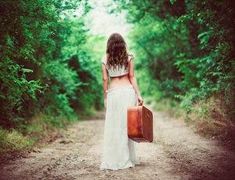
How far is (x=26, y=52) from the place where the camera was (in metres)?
9.73

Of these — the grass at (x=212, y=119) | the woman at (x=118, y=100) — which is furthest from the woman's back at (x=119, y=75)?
the grass at (x=212, y=119)

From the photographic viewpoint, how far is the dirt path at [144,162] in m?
7.14

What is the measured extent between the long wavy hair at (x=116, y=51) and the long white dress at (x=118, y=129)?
45cm

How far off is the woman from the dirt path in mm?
303

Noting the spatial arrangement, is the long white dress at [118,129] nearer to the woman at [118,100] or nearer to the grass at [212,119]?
the woman at [118,100]

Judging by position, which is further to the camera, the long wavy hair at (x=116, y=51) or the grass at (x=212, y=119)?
the grass at (x=212, y=119)

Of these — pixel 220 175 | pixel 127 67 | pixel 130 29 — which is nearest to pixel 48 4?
pixel 127 67

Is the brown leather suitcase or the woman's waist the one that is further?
the woman's waist

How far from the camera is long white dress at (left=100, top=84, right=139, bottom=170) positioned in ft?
25.3

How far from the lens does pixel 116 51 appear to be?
7.79 meters

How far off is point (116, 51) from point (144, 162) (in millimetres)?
2258

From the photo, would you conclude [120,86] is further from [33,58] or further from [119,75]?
[33,58]

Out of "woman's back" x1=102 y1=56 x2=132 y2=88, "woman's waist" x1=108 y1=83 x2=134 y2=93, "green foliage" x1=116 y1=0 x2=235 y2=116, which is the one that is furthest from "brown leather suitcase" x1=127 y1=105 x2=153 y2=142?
"green foliage" x1=116 y1=0 x2=235 y2=116

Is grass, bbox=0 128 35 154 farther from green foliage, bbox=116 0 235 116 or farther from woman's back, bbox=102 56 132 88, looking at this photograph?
green foliage, bbox=116 0 235 116
